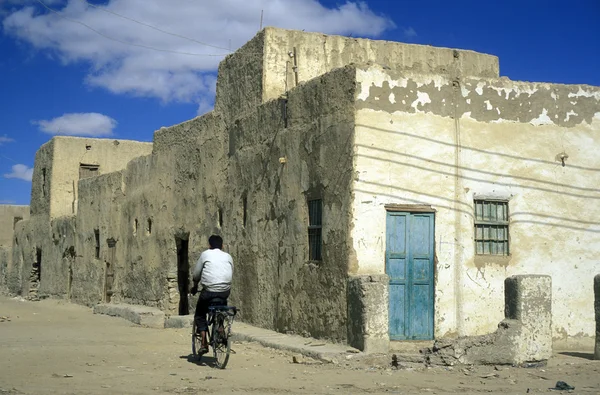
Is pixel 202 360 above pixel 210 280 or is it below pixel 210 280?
below

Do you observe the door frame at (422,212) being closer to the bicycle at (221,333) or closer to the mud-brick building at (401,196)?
the mud-brick building at (401,196)

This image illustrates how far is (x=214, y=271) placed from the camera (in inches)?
369

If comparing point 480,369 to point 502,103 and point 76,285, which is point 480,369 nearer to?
point 502,103

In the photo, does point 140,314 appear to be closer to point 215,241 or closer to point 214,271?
point 215,241

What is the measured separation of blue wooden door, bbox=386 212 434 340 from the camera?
11016 mm

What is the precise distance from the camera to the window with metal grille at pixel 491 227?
1161 centimetres

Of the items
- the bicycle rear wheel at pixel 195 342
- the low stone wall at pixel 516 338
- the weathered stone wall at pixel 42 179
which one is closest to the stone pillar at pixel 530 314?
the low stone wall at pixel 516 338

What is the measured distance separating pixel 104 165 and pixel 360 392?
2192 centimetres

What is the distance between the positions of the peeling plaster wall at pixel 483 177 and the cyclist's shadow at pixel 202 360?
2498mm

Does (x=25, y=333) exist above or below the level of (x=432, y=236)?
below

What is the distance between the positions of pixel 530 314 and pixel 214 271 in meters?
4.04

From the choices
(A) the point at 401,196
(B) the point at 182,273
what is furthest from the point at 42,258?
(A) the point at 401,196

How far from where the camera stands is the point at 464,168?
11539 millimetres

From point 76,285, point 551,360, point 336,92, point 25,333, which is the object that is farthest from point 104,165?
point 551,360
